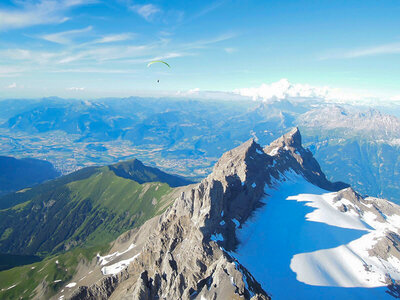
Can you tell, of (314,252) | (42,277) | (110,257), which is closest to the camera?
(314,252)

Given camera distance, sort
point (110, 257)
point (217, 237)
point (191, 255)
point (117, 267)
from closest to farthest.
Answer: point (191, 255) < point (217, 237) < point (117, 267) < point (110, 257)

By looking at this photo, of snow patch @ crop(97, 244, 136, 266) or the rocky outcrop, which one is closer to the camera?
the rocky outcrop

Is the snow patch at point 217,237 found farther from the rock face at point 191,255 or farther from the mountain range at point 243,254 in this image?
the mountain range at point 243,254

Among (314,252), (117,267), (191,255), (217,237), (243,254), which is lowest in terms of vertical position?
(117,267)

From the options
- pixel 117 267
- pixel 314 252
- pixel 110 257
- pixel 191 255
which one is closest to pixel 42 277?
pixel 110 257

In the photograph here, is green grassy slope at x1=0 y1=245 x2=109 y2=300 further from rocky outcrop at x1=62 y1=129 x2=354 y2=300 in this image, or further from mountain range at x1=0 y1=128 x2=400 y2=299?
rocky outcrop at x1=62 y1=129 x2=354 y2=300

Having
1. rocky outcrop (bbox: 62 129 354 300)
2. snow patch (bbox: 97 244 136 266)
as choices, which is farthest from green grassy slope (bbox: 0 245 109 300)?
rocky outcrop (bbox: 62 129 354 300)

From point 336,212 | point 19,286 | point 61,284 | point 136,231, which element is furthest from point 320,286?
point 19,286

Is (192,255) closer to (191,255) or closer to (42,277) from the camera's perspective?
(191,255)
